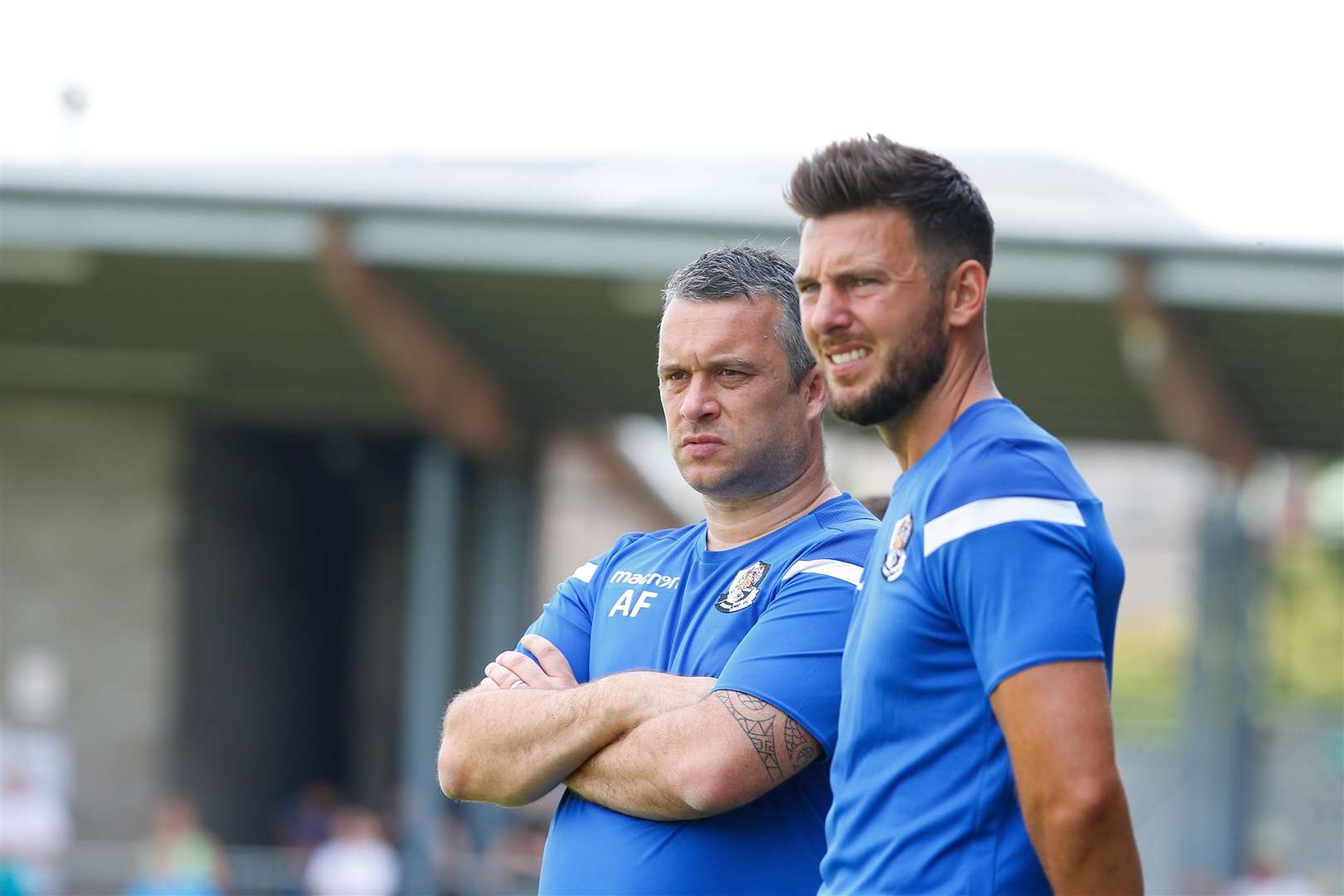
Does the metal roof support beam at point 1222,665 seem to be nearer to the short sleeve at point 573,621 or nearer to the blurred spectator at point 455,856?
the blurred spectator at point 455,856

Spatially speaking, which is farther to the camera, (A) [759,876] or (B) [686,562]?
(B) [686,562]

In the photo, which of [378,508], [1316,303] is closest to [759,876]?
[1316,303]

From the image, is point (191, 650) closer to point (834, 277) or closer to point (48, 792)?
point (48, 792)

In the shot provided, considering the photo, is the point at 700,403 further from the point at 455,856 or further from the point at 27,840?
the point at 455,856

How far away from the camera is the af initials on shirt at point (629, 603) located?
3119mm

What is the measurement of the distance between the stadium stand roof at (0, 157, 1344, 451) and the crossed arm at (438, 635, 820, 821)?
8300 mm

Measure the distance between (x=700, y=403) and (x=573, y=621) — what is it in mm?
550

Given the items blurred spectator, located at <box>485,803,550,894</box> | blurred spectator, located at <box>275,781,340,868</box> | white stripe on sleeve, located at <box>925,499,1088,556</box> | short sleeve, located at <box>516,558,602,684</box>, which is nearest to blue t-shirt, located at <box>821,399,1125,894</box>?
white stripe on sleeve, located at <box>925,499,1088,556</box>

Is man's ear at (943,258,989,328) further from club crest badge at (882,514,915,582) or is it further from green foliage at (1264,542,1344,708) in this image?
green foliage at (1264,542,1344,708)

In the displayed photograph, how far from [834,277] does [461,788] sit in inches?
48.6

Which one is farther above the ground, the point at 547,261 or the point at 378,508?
the point at 547,261

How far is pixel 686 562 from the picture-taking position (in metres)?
3.16

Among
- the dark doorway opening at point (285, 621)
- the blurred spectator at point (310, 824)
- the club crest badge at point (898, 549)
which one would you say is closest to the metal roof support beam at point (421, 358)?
the dark doorway opening at point (285, 621)

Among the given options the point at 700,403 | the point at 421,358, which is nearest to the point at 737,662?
the point at 700,403
